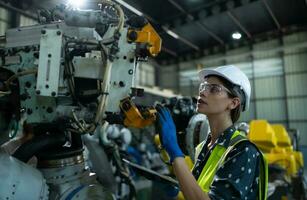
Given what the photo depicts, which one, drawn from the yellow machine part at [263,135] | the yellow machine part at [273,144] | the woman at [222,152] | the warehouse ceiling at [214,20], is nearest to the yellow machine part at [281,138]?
the yellow machine part at [273,144]

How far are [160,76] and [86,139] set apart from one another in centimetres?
976

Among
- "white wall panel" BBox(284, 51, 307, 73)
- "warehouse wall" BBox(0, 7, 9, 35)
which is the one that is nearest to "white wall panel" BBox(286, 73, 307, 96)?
"white wall panel" BBox(284, 51, 307, 73)

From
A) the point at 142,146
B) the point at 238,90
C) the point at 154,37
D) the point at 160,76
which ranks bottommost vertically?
the point at 142,146

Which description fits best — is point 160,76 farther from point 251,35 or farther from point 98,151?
point 98,151

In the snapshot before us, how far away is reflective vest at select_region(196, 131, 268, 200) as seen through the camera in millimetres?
1371

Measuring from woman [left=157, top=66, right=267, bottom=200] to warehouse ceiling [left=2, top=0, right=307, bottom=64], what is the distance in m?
5.50

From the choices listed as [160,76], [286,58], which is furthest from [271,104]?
[160,76]

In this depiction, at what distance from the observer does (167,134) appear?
1481 millimetres

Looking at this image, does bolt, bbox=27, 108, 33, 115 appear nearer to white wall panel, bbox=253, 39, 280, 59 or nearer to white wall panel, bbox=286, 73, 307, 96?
white wall panel, bbox=253, 39, 280, 59

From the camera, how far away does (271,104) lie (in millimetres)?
11578

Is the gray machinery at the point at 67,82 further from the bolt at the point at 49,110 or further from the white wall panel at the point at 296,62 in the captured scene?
the white wall panel at the point at 296,62

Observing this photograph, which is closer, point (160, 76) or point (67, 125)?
point (67, 125)

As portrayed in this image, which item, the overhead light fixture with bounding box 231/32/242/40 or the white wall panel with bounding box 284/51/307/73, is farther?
the white wall panel with bounding box 284/51/307/73

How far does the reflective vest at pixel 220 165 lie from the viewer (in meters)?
1.37
